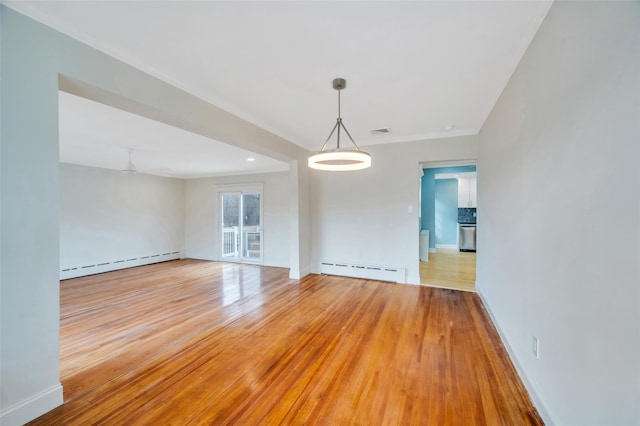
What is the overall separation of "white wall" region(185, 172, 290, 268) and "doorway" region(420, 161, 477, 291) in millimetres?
3485

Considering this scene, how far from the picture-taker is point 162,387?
1958 mm

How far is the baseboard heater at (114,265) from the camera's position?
215 inches

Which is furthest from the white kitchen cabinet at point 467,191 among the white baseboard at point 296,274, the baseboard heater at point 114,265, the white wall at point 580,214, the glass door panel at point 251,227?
the baseboard heater at point 114,265

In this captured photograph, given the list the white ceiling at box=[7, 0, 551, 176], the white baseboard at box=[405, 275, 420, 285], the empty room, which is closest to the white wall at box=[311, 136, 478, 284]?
the white baseboard at box=[405, 275, 420, 285]

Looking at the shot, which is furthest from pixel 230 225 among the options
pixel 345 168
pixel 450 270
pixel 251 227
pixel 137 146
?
pixel 450 270

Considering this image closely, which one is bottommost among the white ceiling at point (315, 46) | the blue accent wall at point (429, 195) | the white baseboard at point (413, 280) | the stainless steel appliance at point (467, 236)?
the white baseboard at point (413, 280)

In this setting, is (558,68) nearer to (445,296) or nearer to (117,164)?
(445,296)

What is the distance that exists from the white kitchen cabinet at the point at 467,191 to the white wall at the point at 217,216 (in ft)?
18.6

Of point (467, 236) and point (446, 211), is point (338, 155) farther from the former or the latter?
point (446, 211)

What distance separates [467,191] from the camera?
8141 millimetres

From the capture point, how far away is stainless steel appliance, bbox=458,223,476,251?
25.9 ft

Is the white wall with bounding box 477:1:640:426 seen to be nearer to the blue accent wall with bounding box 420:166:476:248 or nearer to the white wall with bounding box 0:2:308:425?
the white wall with bounding box 0:2:308:425

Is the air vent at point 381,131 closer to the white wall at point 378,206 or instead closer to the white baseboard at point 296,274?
the white wall at point 378,206

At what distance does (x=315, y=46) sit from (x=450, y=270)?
→ 5291mm
